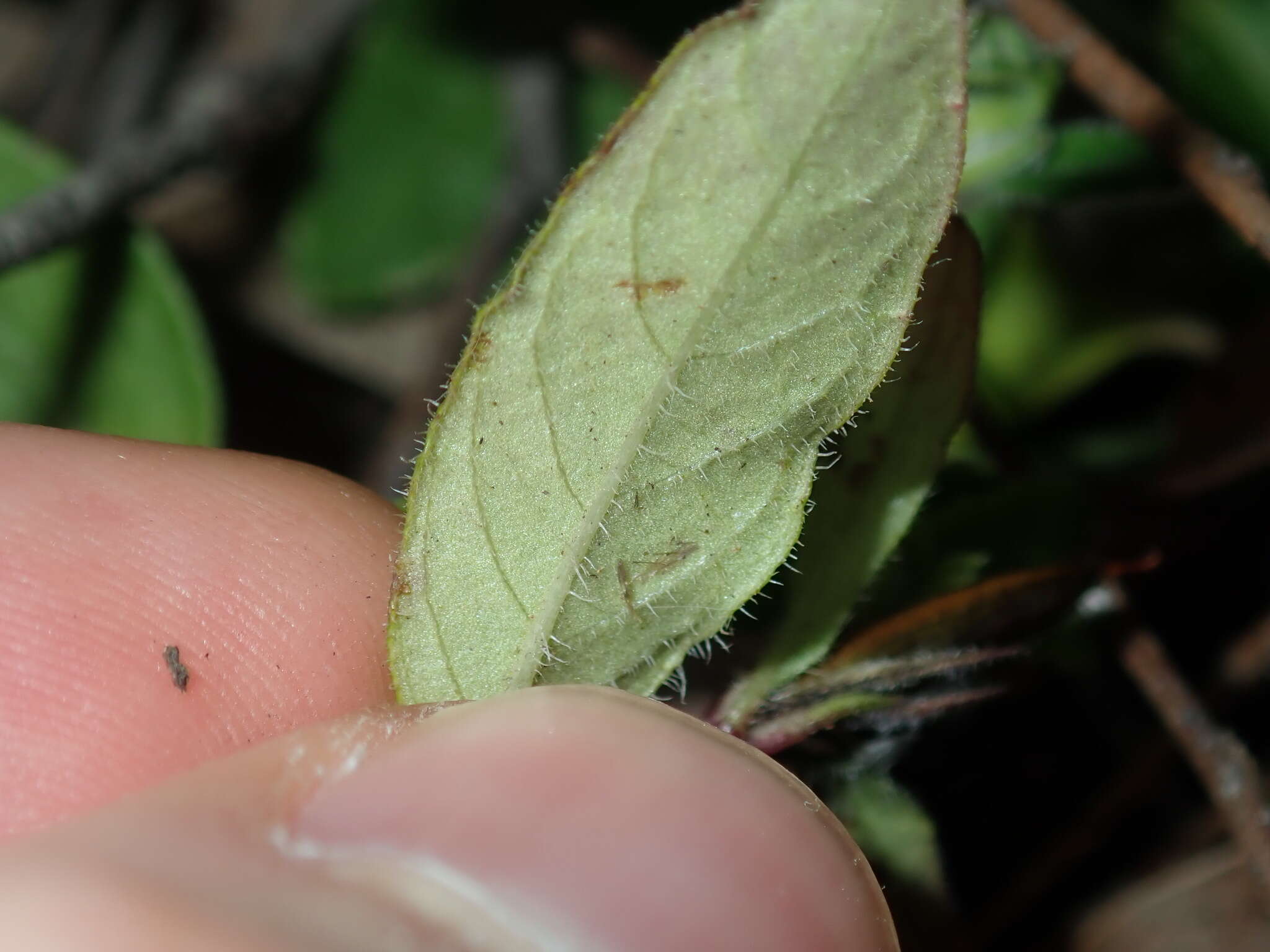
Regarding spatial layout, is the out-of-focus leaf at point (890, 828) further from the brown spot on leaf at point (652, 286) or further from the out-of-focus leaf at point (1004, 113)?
the out-of-focus leaf at point (1004, 113)

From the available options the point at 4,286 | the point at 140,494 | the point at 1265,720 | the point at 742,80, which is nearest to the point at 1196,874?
the point at 1265,720

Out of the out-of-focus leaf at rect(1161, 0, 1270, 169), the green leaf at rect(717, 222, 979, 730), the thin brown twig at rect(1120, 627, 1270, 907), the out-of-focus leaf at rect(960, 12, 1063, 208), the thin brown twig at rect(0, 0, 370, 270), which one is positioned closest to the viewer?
the green leaf at rect(717, 222, 979, 730)

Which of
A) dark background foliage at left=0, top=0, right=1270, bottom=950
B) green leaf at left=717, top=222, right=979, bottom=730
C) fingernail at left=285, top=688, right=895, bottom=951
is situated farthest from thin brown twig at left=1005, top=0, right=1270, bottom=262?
fingernail at left=285, top=688, right=895, bottom=951

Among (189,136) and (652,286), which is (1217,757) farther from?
(189,136)

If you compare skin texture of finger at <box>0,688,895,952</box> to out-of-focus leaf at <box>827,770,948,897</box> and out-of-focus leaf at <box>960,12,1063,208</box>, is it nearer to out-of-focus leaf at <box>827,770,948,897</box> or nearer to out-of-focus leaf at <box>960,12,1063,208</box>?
out-of-focus leaf at <box>827,770,948,897</box>

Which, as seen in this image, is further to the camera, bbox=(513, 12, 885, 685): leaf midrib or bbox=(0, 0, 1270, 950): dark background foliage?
bbox=(0, 0, 1270, 950): dark background foliage

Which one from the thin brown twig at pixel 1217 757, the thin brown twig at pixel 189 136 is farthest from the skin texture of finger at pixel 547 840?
the thin brown twig at pixel 189 136

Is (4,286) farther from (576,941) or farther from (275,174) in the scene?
(576,941)
